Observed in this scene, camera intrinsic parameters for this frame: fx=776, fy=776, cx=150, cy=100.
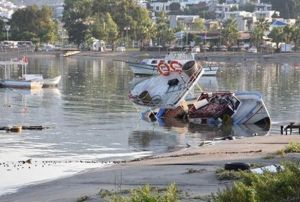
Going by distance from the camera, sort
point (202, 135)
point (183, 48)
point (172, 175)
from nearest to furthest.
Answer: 1. point (172, 175)
2. point (202, 135)
3. point (183, 48)

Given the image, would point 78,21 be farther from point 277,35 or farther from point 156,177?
point 156,177

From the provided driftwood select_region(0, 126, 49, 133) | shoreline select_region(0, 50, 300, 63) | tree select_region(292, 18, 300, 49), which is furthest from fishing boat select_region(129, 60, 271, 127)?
tree select_region(292, 18, 300, 49)

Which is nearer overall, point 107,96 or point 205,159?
point 205,159

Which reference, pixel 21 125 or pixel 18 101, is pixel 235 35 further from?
pixel 21 125

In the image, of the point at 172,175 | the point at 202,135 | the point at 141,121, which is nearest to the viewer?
the point at 172,175

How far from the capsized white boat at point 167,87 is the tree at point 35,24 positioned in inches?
4915

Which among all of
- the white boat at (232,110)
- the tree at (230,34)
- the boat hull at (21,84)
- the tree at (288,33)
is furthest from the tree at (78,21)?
the white boat at (232,110)

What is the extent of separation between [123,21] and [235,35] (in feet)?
83.8

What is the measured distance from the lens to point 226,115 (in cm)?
4328

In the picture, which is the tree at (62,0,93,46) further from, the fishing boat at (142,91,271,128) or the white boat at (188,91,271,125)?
the white boat at (188,91,271,125)

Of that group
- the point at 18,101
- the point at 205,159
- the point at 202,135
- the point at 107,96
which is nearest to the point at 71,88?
the point at 107,96

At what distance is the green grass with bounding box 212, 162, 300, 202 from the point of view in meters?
11.1

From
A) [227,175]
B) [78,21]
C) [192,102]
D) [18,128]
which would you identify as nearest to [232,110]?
[192,102]

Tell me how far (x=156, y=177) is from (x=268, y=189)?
27.4 feet
